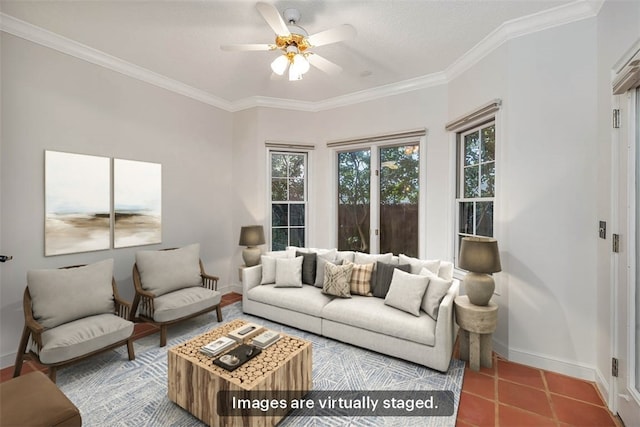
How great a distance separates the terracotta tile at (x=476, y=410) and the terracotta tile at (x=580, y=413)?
17.3 inches

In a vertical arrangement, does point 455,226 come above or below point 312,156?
below

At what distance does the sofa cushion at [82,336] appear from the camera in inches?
84.2

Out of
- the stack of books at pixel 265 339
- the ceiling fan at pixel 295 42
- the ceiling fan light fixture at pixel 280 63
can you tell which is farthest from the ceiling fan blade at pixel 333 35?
the stack of books at pixel 265 339

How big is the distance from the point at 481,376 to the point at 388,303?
37.4 inches

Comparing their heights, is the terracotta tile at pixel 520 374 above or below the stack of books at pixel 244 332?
below

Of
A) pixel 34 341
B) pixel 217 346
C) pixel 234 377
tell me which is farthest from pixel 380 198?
pixel 34 341

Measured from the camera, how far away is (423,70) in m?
3.45

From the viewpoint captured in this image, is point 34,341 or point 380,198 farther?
point 380,198

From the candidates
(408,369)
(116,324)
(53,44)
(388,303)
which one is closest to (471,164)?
(388,303)

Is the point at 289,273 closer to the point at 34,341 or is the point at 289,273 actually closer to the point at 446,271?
the point at 446,271

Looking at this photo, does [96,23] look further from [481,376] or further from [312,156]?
[481,376]

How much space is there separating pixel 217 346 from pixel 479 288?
7.33ft

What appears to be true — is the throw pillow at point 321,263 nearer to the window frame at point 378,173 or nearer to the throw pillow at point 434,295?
the window frame at point 378,173

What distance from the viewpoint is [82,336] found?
2289mm
